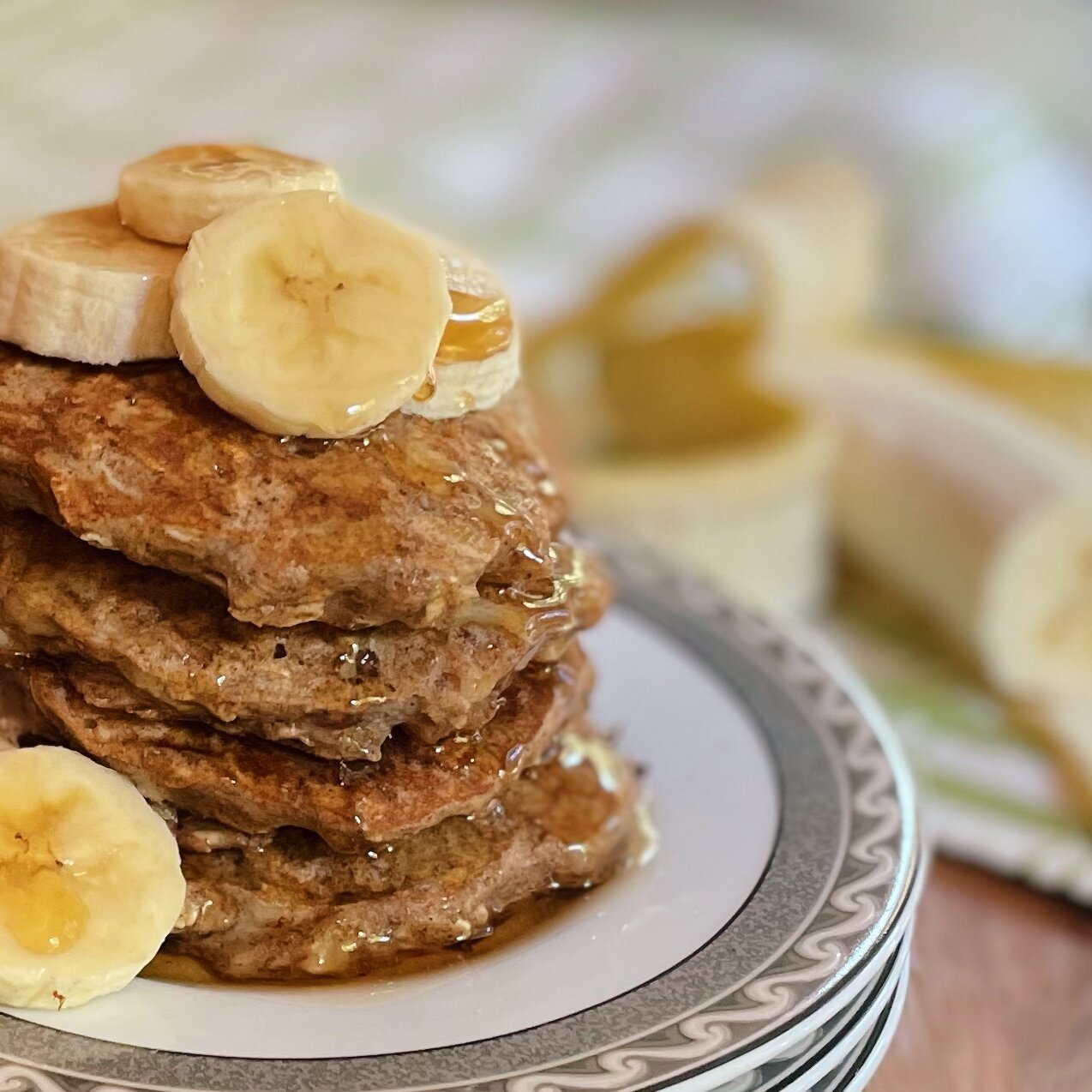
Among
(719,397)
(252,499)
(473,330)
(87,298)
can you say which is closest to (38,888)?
(252,499)

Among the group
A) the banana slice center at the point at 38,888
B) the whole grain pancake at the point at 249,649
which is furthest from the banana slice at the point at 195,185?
the banana slice center at the point at 38,888

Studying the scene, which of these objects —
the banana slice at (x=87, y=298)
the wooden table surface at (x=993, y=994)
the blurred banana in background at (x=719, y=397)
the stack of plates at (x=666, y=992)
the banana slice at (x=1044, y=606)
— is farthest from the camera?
the blurred banana in background at (x=719, y=397)

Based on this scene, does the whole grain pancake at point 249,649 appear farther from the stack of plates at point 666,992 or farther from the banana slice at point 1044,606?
the banana slice at point 1044,606

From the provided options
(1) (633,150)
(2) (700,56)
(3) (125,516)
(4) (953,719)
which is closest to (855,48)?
(2) (700,56)

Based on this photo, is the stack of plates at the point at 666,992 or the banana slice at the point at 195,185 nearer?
the stack of plates at the point at 666,992

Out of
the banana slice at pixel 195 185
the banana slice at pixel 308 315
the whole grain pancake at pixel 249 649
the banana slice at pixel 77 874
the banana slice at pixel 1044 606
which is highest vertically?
the banana slice at pixel 195 185

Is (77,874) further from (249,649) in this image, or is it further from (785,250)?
(785,250)

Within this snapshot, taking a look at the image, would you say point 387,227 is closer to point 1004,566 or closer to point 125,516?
point 125,516
